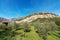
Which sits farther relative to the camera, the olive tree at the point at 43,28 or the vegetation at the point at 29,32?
the olive tree at the point at 43,28

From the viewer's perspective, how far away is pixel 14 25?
77625 mm

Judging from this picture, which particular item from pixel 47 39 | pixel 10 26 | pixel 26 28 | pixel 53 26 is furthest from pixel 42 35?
pixel 53 26

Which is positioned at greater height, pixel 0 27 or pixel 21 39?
pixel 0 27

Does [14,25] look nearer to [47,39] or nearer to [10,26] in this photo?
[10,26]

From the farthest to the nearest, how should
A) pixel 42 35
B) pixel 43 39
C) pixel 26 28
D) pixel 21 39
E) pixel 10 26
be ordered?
pixel 10 26, pixel 26 28, pixel 42 35, pixel 43 39, pixel 21 39

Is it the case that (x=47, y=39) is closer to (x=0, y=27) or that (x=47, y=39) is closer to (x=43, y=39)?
(x=43, y=39)

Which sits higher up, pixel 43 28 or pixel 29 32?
pixel 43 28

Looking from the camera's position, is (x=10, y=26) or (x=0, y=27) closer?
(x=10, y=26)

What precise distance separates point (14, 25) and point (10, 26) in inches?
195

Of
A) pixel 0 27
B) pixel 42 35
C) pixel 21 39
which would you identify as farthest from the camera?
pixel 0 27

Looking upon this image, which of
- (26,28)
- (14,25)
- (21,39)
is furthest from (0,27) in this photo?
(21,39)

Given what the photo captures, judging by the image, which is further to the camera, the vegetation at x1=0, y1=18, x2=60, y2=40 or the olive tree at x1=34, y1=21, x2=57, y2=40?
the olive tree at x1=34, y1=21, x2=57, y2=40

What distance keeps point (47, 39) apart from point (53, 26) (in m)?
34.5

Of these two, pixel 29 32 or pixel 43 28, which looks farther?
pixel 29 32
